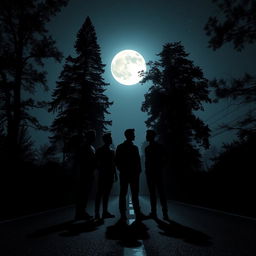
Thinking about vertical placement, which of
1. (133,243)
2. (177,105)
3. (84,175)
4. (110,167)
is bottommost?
(133,243)

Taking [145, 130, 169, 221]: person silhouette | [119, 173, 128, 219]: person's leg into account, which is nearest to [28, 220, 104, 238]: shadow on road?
[119, 173, 128, 219]: person's leg

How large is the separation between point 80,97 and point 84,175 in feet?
49.6

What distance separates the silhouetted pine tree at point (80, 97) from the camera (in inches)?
730

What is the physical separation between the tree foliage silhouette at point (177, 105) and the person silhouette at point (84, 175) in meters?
12.4

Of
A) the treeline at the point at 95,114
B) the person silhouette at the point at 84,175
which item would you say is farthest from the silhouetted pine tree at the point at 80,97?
the person silhouette at the point at 84,175

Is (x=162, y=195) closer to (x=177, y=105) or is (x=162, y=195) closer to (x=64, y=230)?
(x=64, y=230)

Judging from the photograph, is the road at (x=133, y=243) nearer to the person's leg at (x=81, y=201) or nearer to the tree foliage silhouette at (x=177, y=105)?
the person's leg at (x=81, y=201)

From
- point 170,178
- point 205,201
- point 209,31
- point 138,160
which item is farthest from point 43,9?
point 170,178

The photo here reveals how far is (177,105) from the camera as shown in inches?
710

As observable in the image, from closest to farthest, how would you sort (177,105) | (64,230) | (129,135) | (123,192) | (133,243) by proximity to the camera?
1. (133,243)
2. (64,230)
3. (123,192)
4. (129,135)
5. (177,105)

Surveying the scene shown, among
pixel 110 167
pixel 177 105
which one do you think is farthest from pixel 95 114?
pixel 110 167

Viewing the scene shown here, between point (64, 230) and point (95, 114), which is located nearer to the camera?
point (64, 230)

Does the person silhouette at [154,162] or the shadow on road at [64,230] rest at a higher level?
the person silhouette at [154,162]

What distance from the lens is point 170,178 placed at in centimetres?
1800
